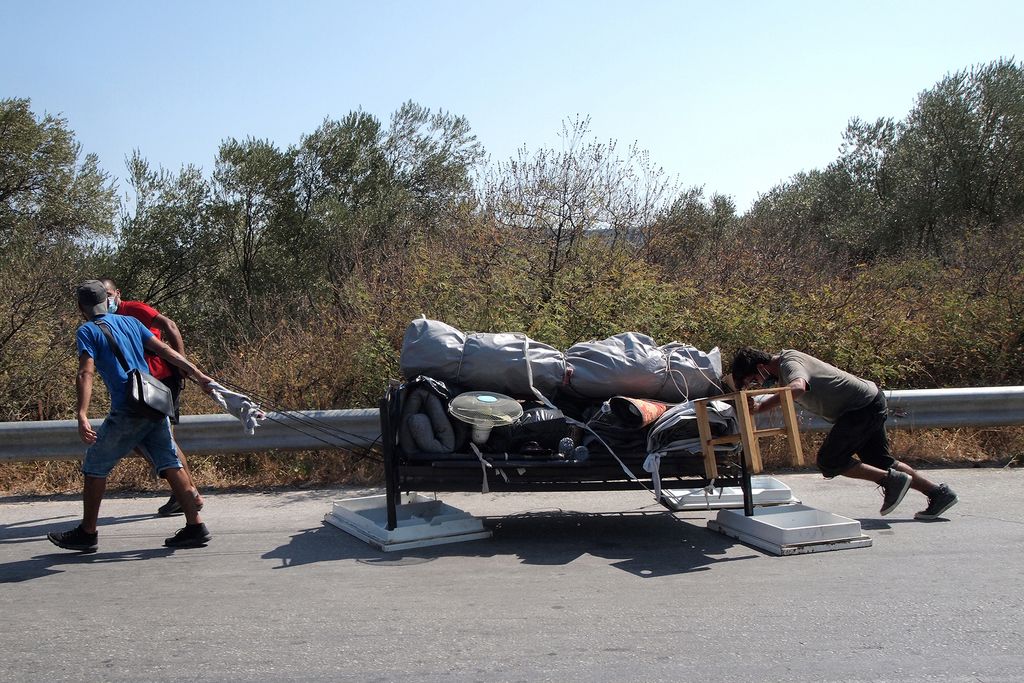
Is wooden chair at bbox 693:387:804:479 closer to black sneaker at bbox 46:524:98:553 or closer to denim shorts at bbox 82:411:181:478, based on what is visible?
denim shorts at bbox 82:411:181:478

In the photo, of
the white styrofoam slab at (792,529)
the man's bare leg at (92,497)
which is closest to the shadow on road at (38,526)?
the man's bare leg at (92,497)

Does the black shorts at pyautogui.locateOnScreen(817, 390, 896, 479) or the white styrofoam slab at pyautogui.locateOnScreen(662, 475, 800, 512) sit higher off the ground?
A: the black shorts at pyautogui.locateOnScreen(817, 390, 896, 479)

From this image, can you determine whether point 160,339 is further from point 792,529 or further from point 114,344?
point 792,529

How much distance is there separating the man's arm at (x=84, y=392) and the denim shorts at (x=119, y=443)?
0.09m

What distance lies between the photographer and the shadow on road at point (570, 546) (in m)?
5.70

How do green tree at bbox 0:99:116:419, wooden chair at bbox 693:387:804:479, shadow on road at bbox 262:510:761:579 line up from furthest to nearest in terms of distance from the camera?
green tree at bbox 0:99:116:419
shadow on road at bbox 262:510:761:579
wooden chair at bbox 693:387:804:479

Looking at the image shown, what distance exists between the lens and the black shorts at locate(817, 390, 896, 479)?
21.3 ft

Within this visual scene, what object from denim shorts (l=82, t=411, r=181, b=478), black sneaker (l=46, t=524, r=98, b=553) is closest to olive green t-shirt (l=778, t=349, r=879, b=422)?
denim shorts (l=82, t=411, r=181, b=478)

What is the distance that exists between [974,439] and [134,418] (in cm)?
761

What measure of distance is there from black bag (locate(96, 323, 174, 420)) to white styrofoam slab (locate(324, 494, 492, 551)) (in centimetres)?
144

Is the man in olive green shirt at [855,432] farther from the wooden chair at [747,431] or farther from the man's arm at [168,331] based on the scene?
the man's arm at [168,331]

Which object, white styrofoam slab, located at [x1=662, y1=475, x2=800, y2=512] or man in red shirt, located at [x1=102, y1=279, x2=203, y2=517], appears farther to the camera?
man in red shirt, located at [x1=102, y1=279, x2=203, y2=517]

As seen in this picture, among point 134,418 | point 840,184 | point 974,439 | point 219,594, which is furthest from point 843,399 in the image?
point 840,184

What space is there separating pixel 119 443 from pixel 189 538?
778mm
